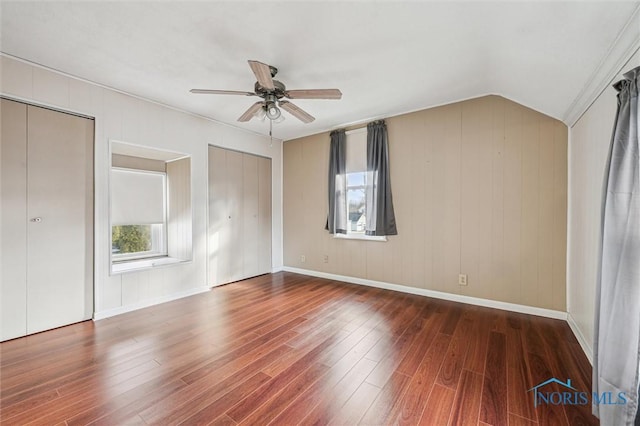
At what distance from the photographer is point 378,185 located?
13.4 feet

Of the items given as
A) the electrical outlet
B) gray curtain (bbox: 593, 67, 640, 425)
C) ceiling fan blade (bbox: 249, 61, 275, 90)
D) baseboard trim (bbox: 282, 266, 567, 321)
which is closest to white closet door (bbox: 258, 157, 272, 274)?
baseboard trim (bbox: 282, 266, 567, 321)

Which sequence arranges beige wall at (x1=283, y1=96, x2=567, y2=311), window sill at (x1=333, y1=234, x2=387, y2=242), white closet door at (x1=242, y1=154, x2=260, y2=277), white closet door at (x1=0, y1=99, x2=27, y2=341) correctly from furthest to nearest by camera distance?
white closet door at (x1=242, y1=154, x2=260, y2=277)
window sill at (x1=333, y1=234, x2=387, y2=242)
beige wall at (x1=283, y1=96, x2=567, y2=311)
white closet door at (x1=0, y1=99, x2=27, y2=341)

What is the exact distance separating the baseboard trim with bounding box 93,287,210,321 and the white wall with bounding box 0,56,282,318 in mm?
11

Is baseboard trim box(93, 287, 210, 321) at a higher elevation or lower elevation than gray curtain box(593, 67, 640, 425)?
lower

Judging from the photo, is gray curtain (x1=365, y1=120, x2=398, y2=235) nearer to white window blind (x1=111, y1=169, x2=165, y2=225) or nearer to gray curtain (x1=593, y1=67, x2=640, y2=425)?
gray curtain (x1=593, y1=67, x2=640, y2=425)

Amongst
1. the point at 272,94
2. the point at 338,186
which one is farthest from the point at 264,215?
the point at 272,94

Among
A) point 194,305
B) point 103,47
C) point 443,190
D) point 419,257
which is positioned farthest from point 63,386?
point 443,190

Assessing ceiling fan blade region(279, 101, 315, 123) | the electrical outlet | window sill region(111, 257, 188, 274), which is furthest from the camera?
the electrical outlet

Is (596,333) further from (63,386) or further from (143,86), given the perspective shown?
(143,86)

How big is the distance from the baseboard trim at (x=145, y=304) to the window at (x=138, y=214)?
0.90 m

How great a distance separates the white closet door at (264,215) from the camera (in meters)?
5.05

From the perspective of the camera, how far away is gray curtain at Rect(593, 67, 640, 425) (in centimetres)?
129

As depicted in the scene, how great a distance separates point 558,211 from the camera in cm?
292

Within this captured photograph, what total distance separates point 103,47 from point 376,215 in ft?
12.1
